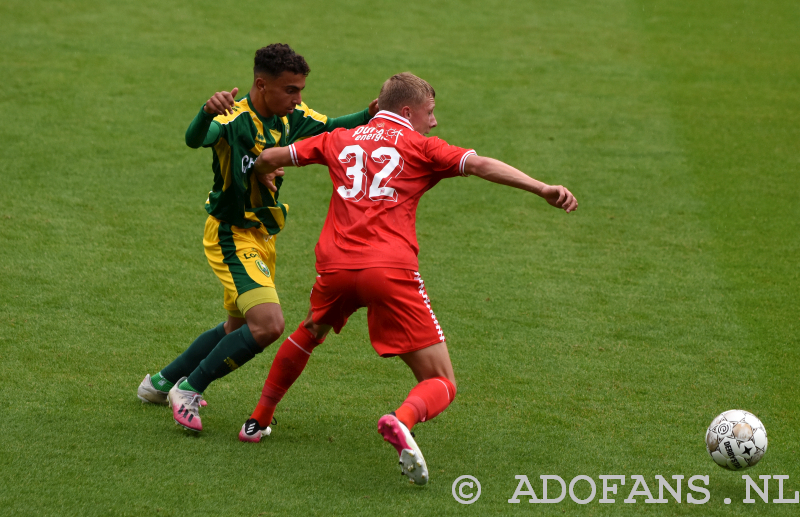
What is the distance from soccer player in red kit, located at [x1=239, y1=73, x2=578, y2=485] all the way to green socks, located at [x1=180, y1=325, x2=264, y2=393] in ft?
1.47

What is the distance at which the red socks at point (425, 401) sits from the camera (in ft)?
12.2

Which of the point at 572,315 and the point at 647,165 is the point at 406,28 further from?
the point at 572,315

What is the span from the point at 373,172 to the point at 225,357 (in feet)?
4.14

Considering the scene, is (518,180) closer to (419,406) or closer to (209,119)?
(419,406)

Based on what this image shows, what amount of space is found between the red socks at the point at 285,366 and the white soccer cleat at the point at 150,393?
2.24ft

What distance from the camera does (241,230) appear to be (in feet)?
15.3

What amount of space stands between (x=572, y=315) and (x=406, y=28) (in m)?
8.22

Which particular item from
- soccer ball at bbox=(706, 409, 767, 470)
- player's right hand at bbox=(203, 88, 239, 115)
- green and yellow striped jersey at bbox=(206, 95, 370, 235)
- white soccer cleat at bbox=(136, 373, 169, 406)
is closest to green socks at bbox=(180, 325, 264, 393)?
white soccer cleat at bbox=(136, 373, 169, 406)

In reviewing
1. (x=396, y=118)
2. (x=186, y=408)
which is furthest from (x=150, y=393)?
(x=396, y=118)

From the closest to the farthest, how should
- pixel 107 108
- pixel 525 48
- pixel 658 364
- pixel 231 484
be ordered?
pixel 231 484, pixel 658 364, pixel 107 108, pixel 525 48

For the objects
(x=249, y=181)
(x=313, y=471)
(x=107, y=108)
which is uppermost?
(x=249, y=181)

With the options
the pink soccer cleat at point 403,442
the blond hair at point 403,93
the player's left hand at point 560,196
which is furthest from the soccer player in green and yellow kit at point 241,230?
the player's left hand at point 560,196

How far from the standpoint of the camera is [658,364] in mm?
5598

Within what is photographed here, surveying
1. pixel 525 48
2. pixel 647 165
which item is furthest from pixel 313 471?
pixel 525 48
